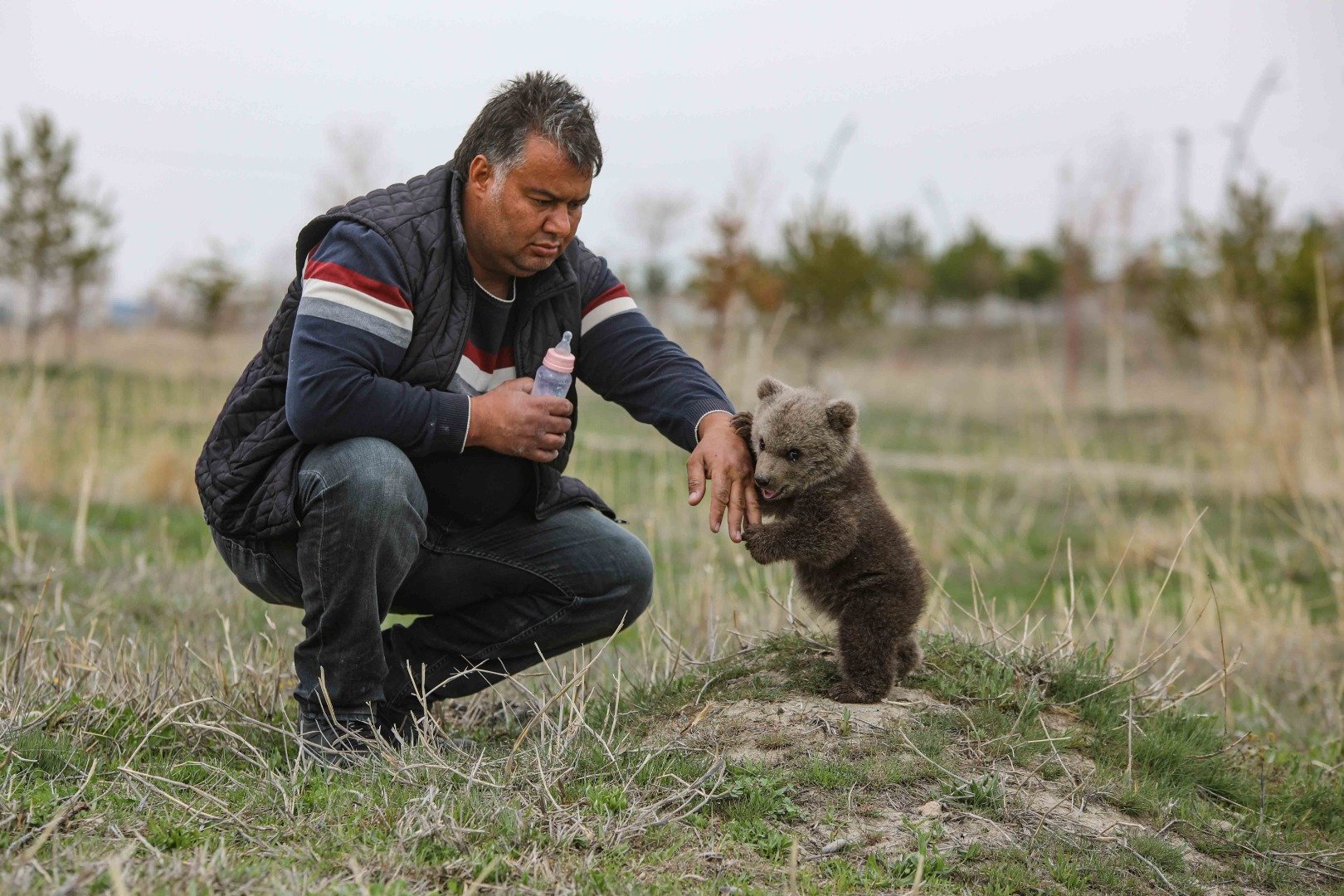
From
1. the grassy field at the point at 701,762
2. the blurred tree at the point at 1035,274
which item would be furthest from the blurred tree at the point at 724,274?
the blurred tree at the point at 1035,274

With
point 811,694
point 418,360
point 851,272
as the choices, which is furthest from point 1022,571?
point 851,272

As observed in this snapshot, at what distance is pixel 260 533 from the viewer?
156 inches

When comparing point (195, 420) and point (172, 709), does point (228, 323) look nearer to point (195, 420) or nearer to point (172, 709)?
point (195, 420)

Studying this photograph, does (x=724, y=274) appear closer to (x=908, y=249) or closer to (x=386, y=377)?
(x=386, y=377)

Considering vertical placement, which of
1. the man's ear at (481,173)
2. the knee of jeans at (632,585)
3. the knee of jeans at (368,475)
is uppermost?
the man's ear at (481,173)

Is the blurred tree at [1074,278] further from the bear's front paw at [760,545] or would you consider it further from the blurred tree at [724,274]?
the bear's front paw at [760,545]

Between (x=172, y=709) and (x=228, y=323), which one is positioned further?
(x=228, y=323)

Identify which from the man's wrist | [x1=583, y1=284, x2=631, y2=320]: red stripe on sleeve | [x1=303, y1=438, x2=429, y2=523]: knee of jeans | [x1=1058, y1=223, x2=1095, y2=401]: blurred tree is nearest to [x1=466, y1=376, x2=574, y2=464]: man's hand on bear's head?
[x1=303, y1=438, x2=429, y2=523]: knee of jeans

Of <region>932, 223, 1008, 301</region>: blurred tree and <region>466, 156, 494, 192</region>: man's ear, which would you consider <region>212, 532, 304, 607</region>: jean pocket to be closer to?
<region>466, 156, 494, 192</region>: man's ear

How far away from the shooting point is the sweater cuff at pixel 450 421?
3818 mm

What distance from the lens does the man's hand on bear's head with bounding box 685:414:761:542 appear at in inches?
158

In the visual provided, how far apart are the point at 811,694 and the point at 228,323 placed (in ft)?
90.7

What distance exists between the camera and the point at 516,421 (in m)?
3.87

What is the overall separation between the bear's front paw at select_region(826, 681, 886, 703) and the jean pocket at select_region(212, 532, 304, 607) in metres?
1.87
